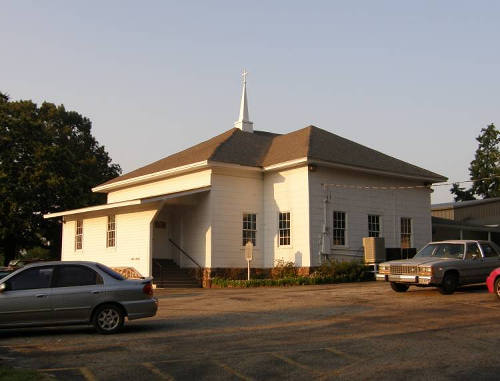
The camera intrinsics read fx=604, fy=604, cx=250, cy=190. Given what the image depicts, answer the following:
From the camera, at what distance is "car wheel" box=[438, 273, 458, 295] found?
1702 centimetres

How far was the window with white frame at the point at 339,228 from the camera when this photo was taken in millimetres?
25602

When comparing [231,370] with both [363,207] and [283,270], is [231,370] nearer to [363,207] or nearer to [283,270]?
[283,270]

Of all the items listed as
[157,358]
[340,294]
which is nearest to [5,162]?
[340,294]

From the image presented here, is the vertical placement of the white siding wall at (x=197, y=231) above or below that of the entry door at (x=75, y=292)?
above

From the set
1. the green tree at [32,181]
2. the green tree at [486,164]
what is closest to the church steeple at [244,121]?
the green tree at [32,181]

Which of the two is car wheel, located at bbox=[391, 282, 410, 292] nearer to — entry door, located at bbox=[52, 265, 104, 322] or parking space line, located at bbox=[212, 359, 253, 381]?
entry door, located at bbox=[52, 265, 104, 322]

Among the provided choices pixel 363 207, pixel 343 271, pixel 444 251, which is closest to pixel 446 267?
pixel 444 251

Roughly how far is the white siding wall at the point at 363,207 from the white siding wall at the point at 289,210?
1.08ft

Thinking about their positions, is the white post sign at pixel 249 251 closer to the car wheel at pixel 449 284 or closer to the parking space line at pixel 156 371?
the car wheel at pixel 449 284

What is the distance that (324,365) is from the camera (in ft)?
28.1

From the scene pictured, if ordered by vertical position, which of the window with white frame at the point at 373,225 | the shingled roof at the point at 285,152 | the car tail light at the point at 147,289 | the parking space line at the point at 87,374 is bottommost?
the parking space line at the point at 87,374

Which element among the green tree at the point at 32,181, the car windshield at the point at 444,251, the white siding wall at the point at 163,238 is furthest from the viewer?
the green tree at the point at 32,181

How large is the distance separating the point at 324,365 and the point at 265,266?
17.7m

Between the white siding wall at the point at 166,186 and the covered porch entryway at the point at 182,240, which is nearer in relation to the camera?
the covered porch entryway at the point at 182,240
